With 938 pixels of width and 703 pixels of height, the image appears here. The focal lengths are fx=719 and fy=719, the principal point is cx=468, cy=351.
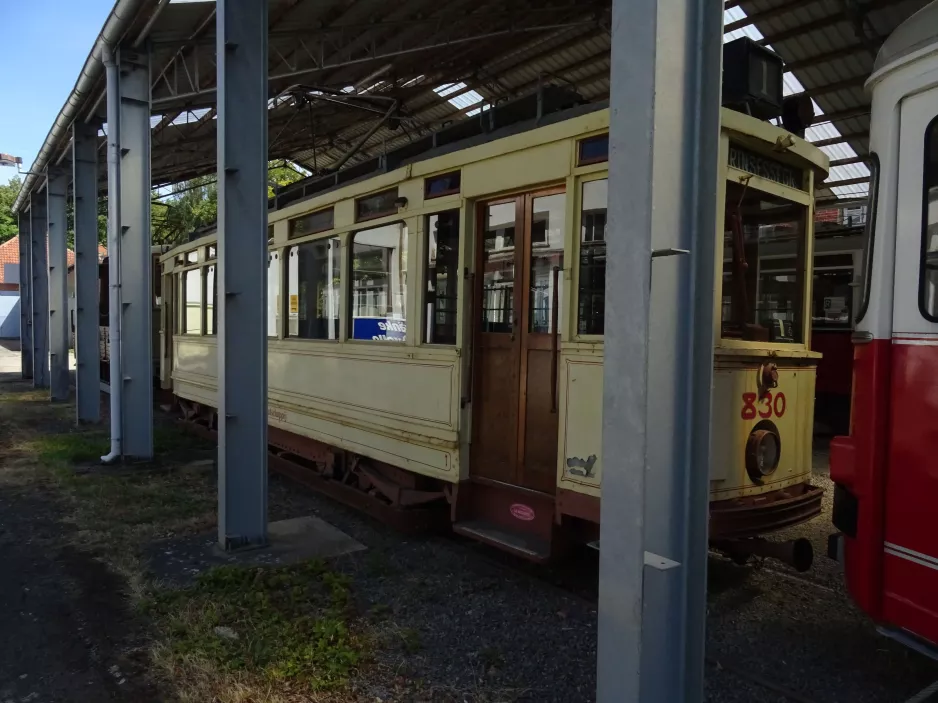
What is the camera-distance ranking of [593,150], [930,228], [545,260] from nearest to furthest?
[930,228], [593,150], [545,260]

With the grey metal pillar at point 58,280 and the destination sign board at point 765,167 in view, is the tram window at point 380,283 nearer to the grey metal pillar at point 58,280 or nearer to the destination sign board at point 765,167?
the destination sign board at point 765,167

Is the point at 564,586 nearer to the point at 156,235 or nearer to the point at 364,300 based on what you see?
the point at 364,300

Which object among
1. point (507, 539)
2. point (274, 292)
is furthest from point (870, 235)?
point (274, 292)

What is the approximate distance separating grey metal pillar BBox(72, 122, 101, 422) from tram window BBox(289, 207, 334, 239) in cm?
564

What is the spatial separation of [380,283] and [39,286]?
14138 millimetres

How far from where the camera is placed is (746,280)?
402 cm

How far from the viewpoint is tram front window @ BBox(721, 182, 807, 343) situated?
13.0 feet

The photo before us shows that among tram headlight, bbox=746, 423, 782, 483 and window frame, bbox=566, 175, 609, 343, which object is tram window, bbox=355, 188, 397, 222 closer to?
window frame, bbox=566, 175, 609, 343

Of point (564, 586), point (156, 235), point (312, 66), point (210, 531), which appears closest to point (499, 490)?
point (564, 586)

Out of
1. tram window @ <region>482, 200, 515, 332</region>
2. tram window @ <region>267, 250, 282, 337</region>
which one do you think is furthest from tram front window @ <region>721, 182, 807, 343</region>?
tram window @ <region>267, 250, 282, 337</region>

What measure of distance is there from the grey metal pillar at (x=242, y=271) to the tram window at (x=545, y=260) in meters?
1.96

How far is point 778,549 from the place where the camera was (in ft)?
12.7

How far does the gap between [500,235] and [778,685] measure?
282 cm

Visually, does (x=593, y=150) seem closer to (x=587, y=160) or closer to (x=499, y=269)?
(x=587, y=160)
